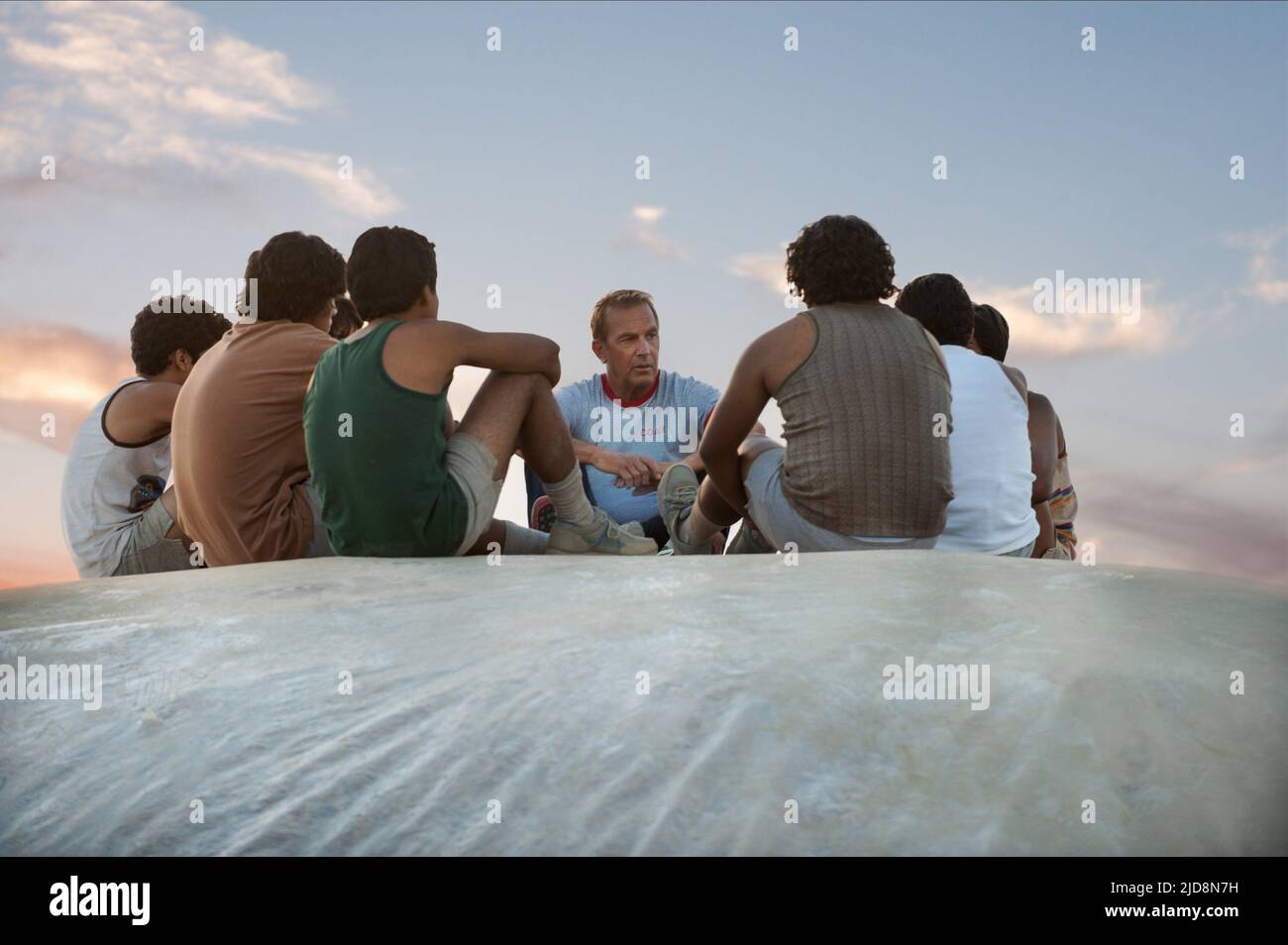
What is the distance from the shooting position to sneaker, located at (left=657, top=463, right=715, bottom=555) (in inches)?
142

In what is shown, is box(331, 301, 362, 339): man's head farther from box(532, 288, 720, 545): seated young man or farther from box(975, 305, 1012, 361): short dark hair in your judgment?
box(975, 305, 1012, 361): short dark hair

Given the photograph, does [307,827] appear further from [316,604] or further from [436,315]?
[436,315]

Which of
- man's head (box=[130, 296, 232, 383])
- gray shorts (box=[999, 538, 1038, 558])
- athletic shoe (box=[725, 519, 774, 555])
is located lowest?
gray shorts (box=[999, 538, 1038, 558])

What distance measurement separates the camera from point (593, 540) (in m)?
3.35

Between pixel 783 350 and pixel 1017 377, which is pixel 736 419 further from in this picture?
pixel 1017 377

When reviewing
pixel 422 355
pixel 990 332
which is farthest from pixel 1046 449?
pixel 422 355

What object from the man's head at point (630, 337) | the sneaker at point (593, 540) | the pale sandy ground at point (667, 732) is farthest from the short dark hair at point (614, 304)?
the pale sandy ground at point (667, 732)

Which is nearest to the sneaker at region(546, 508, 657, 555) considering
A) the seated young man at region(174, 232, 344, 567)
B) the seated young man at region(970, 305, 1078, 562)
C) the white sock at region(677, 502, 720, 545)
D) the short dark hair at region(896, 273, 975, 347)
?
the white sock at region(677, 502, 720, 545)

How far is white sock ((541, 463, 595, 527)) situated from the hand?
75cm

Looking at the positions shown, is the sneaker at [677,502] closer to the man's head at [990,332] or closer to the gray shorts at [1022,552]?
the gray shorts at [1022,552]

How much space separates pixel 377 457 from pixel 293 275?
2.48ft
